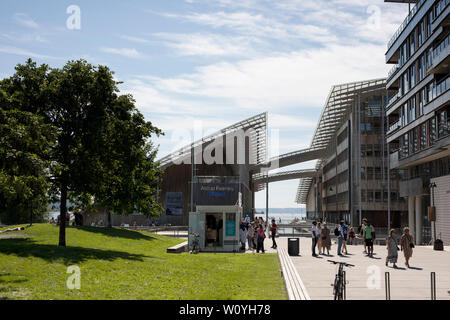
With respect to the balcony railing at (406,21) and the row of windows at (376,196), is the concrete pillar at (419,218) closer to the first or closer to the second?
the balcony railing at (406,21)

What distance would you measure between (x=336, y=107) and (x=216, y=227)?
140ft

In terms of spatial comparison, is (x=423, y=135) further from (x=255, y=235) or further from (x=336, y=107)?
(x=336, y=107)

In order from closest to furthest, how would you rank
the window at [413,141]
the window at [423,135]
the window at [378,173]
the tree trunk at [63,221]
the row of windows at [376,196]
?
the tree trunk at [63,221], the window at [423,135], the window at [413,141], the row of windows at [376,196], the window at [378,173]

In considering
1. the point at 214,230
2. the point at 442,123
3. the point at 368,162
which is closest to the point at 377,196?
the point at 368,162

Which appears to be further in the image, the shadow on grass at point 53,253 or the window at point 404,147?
the window at point 404,147

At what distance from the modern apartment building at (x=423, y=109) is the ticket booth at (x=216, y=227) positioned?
14717 millimetres

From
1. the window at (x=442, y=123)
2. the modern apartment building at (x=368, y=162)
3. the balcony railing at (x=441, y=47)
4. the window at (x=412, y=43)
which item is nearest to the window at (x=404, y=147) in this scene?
the window at (x=412, y=43)

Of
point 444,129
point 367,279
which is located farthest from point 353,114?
point 367,279

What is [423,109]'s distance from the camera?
129 feet

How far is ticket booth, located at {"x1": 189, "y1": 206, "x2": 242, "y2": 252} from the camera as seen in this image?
29516 millimetres

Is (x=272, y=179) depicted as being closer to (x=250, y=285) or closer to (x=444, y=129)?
(x=444, y=129)

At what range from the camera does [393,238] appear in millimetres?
20141

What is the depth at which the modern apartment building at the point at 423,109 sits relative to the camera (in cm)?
3500
